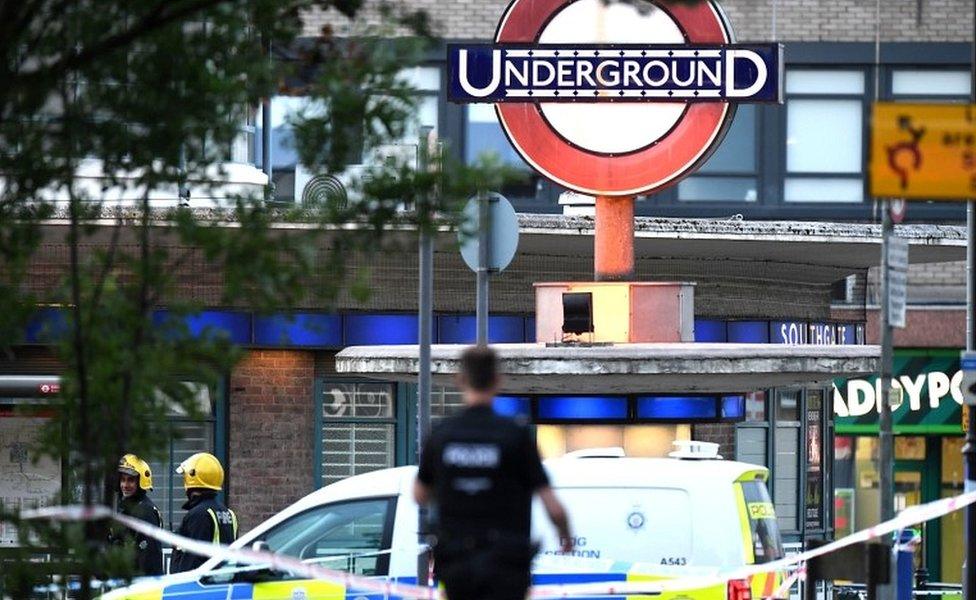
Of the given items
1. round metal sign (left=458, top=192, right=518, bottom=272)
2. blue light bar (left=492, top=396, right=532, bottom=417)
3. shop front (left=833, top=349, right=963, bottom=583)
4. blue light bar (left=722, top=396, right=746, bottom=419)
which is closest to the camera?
round metal sign (left=458, top=192, right=518, bottom=272)

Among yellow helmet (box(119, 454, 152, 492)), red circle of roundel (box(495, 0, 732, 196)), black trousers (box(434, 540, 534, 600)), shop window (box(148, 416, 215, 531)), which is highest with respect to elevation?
red circle of roundel (box(495, 0, 732, 196))

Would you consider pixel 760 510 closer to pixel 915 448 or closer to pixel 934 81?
pixel 934 81

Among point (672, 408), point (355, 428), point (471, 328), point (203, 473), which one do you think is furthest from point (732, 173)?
point (203, 473)

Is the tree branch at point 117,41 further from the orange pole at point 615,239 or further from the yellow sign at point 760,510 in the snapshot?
the orange pole at point 615,239

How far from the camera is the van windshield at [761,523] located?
14297 millimetres

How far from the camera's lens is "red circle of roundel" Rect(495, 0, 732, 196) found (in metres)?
19.7

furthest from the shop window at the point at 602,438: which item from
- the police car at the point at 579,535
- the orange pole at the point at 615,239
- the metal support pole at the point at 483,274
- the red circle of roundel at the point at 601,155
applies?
the police car at the point at 579,535

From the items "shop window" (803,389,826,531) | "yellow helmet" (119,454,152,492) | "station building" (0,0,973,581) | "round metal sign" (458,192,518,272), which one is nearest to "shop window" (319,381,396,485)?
"station building" (0,0,973,581)

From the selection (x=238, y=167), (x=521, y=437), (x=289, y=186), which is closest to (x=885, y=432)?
(x=521, y=437)

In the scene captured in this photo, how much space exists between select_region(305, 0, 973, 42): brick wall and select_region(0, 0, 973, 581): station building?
3cm

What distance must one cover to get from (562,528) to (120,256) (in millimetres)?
2011

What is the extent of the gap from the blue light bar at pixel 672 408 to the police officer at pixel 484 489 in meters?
10.6

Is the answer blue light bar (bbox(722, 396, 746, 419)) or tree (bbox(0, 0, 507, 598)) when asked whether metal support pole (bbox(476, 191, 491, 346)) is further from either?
blue light bar (bbox(722, 396, 746, 419))

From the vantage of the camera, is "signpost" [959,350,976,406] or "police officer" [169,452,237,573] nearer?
"signpost" [959,350,976,406]
